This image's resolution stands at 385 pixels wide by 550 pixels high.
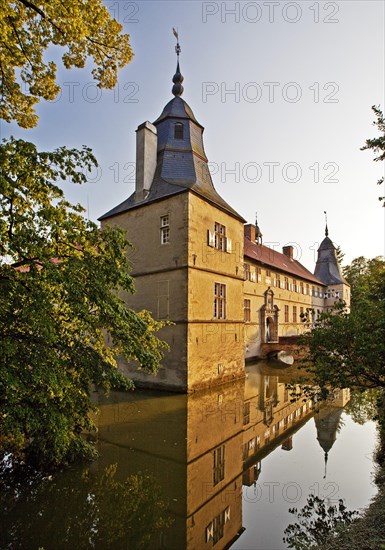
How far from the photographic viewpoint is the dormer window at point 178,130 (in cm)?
1736

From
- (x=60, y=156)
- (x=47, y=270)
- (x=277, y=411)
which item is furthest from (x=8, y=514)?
(x=277, y=411)

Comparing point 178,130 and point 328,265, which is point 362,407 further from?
point 328,265

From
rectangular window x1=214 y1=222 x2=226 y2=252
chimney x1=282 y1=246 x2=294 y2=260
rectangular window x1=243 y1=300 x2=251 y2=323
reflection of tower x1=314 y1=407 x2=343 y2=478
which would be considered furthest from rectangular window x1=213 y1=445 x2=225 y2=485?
chimney x1=282 y1=246 x2=294 y2=260

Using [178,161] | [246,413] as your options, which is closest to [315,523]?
[246,413]

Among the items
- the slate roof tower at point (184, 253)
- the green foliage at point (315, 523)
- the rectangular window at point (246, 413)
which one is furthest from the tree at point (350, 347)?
the slate roof tower at point (184, 253)

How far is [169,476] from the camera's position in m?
6.39

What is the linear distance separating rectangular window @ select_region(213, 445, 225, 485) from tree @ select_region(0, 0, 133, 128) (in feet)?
25.4

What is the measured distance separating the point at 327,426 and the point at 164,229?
10.0 meters

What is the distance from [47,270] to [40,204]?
55.9 inches

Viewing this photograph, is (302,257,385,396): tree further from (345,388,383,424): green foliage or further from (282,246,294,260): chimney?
(282,246,294,260): chimney

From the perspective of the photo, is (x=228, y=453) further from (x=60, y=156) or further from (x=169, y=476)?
(x=60, y=156)

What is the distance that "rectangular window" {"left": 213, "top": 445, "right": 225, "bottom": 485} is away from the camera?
257 inches

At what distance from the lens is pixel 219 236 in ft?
53.8

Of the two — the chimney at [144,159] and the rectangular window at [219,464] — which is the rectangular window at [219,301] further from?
the rectangular window at [219,464]
